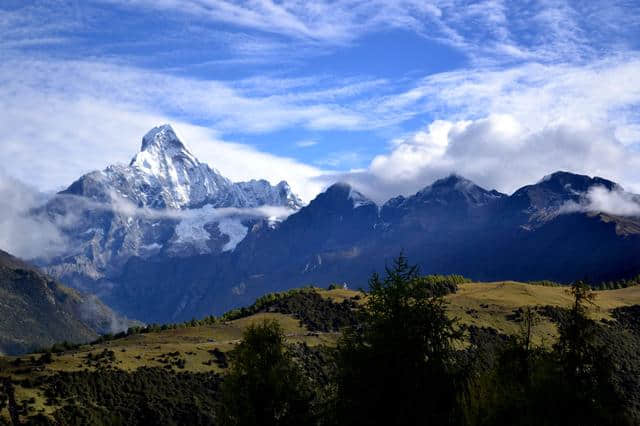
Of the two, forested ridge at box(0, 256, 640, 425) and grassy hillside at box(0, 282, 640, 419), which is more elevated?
forested ridge at box(0, 256, 640, 425)

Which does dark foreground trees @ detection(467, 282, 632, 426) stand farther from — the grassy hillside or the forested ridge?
the grassy hillside

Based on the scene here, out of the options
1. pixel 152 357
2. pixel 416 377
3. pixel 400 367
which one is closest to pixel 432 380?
pixel 416 377

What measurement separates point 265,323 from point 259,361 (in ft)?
19.7

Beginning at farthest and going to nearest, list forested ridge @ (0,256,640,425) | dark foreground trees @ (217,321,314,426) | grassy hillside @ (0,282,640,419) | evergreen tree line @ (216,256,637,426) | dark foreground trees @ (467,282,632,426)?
grassy hillside @ (0,282,640,419) < dark foreground trees @ (217,321,314,426) < forested ridge @ (0,256,640,425) < evergreen tree line @ (216,256,637,426) < dark foreground trees @ (467,282,632,426)

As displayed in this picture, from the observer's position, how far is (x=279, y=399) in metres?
43.8

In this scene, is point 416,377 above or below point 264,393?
above

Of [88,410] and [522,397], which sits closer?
[522,397]

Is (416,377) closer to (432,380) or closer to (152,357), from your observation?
(432,380)

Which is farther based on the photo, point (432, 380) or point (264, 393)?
point (264, 393)

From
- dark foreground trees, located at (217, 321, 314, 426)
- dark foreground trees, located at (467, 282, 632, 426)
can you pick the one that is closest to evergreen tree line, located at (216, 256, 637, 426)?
dark foreground trees, located at (467, 282, 632, 426)

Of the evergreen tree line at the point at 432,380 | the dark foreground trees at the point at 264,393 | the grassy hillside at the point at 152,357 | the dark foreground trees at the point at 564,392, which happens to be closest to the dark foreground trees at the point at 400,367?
the evergreen tree line at the point at 432,380

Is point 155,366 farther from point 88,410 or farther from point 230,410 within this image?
point 230,410

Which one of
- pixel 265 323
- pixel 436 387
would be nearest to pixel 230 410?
pixel 265 323

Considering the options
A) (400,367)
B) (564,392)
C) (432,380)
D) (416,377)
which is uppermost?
(400,367)
